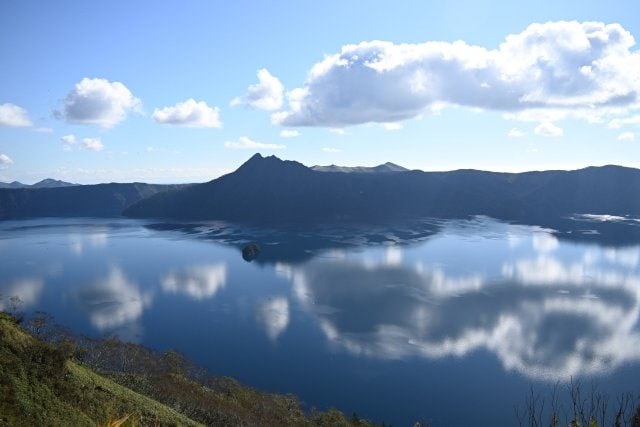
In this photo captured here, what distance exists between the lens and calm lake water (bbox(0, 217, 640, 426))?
48.8 meters

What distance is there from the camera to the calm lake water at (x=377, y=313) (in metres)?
48.8

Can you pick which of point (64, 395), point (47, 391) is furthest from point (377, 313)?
point (47, 391)

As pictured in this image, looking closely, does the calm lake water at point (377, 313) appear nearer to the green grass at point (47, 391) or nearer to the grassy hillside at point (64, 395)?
the grassy hillside at point (64, 395)

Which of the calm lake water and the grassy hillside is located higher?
the grassy hillside

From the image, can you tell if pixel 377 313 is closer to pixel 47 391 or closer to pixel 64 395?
pixel 64 395

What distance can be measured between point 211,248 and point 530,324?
323 feet

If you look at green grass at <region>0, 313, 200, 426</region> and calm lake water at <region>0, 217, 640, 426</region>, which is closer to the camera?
green grass at <region>0, 313, 200, 426</region>

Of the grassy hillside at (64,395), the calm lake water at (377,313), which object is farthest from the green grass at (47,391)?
the calm lake water at (377,313)

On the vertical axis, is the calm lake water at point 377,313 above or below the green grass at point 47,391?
below

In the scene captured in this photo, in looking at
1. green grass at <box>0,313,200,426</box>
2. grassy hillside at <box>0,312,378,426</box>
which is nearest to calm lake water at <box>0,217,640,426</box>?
grassy hillside at <box>0,312,378,426</box>

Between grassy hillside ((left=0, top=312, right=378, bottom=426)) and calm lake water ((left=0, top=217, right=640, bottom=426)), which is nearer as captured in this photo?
grassy hillside ((left=0, top=312, right=378, bottom=426))

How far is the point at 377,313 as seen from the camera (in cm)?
7138

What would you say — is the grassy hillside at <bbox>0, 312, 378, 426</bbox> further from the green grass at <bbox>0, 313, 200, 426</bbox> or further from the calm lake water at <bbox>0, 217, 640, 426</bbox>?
the calm lake water at <bbox>0, 217, 640, 426</bbox>

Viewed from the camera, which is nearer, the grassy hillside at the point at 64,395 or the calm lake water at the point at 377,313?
the grassy hillside at the point at 64,395
